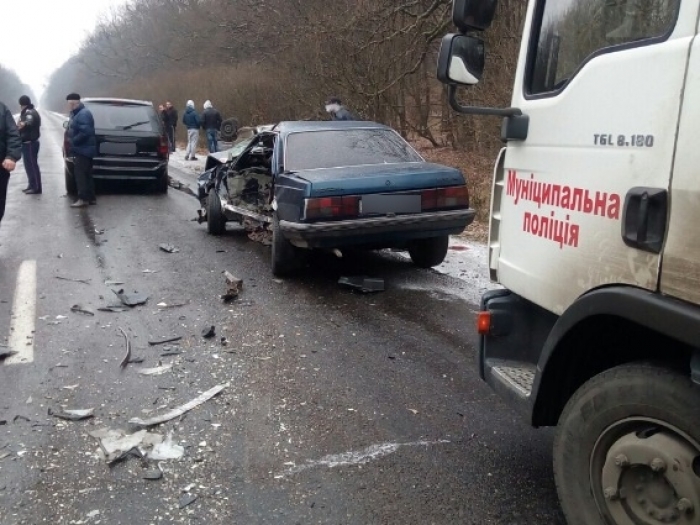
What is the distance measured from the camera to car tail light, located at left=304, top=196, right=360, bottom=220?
6.10 metres

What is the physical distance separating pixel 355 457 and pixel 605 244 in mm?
1715

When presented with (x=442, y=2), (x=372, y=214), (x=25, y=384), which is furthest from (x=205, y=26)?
(x=25, y=384)

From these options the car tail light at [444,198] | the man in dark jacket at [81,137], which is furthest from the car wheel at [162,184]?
the car tail light at [444,198]

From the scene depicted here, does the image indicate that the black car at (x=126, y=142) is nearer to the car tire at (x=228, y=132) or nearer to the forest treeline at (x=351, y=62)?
the car tire at (x=228, y=132)

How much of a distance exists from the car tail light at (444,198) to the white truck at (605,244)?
10.7 ft

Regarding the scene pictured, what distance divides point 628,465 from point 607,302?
530mm

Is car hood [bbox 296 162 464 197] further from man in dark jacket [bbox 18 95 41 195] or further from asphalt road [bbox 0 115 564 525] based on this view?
man in dark jacket [bbox 18 95 41 195]

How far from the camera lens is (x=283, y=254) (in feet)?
22.4

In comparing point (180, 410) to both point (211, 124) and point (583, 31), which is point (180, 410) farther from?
point (211, 124)

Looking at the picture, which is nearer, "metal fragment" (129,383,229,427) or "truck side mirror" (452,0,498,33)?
"truck side mirror" (452,0,498,33)

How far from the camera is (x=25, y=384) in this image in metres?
4.33

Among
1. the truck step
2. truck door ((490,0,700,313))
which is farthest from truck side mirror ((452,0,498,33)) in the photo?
the truck step

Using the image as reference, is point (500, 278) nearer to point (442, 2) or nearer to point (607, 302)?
point (607, 302)

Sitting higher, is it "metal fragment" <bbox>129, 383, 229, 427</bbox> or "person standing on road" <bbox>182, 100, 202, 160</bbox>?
"person standing on road" <bbox>182, 100, 202, 160</bbox>
